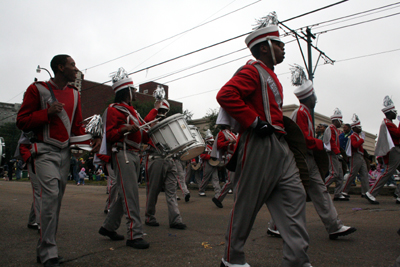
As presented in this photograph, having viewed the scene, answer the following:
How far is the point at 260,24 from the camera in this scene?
3.45 metres

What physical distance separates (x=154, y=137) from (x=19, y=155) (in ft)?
6.69

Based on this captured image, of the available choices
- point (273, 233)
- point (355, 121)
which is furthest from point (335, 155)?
point (273, 233)

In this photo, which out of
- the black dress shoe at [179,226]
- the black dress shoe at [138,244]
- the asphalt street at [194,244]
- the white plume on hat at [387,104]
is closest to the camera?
the asphalt street at [194,244]

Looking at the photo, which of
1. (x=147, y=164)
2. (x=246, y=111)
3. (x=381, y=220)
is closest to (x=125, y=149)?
(x=147, y=164)

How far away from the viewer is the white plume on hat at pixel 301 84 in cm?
494

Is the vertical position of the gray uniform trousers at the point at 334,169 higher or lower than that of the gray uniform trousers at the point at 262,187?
lower

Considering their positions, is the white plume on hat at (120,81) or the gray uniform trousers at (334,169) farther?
the gray uniform trousers at (334,169)

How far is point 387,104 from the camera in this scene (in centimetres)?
831

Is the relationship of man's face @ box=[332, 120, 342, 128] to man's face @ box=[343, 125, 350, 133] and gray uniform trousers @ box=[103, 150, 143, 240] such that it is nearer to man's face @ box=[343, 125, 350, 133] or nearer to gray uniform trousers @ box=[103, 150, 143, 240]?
man's face @ box=[343, 125, 350, 133]

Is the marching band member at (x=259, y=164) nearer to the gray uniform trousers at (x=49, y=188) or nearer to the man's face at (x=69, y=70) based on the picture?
the gray uniform trousers at (x=49, y=188)

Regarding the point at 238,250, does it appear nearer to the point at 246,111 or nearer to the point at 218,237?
the point at 246,111

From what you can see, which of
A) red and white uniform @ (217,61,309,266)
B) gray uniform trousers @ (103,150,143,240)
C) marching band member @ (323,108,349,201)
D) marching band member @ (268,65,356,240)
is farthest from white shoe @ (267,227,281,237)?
marching band member @ (323,108,349,201)

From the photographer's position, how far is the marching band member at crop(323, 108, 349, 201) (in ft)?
25.4

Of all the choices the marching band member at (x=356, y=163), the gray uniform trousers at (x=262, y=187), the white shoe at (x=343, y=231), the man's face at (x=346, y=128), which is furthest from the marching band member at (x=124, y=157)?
the man's face at (x=346, y=128)
